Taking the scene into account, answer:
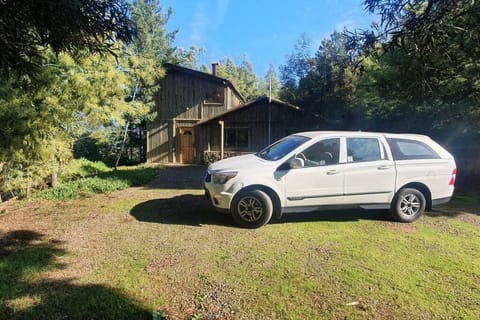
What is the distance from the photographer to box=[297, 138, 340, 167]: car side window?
235 inches

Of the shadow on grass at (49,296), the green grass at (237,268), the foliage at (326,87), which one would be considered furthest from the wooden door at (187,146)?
the shadow on grass at (49,296)

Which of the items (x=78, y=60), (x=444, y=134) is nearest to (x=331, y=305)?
(x=78, y=60)

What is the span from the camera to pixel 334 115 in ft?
54.5

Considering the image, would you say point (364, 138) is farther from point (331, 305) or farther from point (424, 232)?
point (331, 305)

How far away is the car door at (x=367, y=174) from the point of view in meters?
5.93

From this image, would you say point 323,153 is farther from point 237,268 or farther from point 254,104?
point 254,104

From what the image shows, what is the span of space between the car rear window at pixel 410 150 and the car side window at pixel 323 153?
3.79 ft

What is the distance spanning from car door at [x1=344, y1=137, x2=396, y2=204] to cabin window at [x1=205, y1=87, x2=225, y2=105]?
14768 millimetres

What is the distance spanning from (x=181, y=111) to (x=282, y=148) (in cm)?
1474

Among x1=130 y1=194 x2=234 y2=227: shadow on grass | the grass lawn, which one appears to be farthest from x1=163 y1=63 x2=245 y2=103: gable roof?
the grass lawn

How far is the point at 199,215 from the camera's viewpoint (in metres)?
6.43

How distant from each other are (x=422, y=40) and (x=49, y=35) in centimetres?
440

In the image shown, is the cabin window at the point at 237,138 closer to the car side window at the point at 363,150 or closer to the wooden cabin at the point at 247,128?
the wooden cabin at the point at 247,128

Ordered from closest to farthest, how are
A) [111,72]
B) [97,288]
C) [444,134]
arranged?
[97,288] < [111,72] < [444,134]
